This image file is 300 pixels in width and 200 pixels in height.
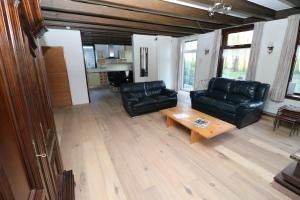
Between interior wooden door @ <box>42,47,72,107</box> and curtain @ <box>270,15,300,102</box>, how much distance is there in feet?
19.4

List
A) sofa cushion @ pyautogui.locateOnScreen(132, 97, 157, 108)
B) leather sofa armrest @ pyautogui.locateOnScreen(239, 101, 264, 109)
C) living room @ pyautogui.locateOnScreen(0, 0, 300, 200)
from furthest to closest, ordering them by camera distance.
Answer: sofa cushion @ pyautogui.locateOnScreen(132, 97, 157, 108), leather sofa armrest @ pyautogui.locateOnScreen(239, 101, 264, 109), living room @ pyautogui.locateOnScreen(0, 0, 300, 200)

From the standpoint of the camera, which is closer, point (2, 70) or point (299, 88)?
point (2, 70)

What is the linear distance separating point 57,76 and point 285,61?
6191mm

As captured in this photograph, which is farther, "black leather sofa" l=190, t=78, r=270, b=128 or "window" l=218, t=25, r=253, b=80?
"window" l=218, t=25, r=253, b=80

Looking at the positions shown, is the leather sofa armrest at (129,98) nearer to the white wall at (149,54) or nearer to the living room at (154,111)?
the living room at (154,111)

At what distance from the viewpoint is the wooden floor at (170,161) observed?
5.61 ft

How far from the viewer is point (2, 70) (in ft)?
1.79

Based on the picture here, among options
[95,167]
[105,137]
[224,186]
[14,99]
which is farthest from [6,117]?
[105,137]

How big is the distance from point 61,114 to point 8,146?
4.17 metres

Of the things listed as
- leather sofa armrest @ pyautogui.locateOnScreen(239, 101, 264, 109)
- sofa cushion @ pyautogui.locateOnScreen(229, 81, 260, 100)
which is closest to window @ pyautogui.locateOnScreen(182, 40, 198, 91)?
sofa cushion @ pyautogui.locateOnScreen(229, 81, 260, 100)

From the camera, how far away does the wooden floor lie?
1.71 m

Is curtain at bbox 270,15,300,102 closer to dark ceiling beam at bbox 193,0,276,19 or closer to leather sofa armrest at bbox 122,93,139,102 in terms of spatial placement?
dark ceiling beam at bbox 193,0,276,19

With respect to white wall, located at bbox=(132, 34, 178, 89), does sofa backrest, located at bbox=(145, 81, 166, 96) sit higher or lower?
lower

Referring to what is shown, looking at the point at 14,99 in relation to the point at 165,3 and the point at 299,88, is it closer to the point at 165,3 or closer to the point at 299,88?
the point at 165,3
